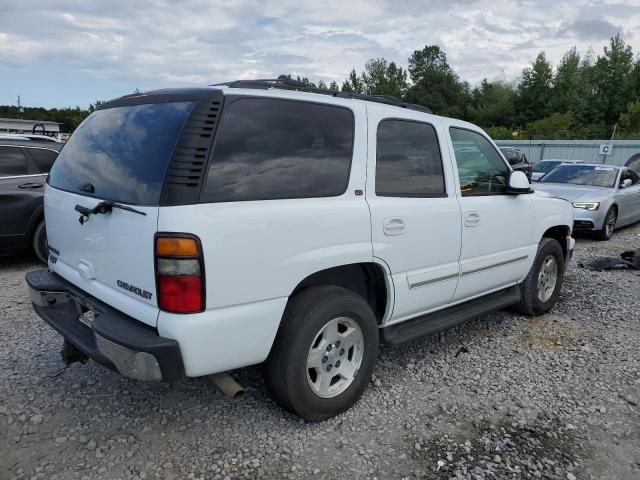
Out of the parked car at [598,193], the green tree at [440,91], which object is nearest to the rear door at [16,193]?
the parked car at [598,193]

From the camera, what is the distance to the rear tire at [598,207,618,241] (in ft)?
29.9

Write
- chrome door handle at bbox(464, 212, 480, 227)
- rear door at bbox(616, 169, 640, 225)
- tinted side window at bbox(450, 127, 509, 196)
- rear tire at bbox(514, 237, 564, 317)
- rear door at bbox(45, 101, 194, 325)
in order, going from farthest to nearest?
rear door at bbox(616, 169, 640, 225) < rear tire at bbox(514, 237, 564, 317) < tinted side window at bbox(450, 127, 509, 196) < chrome door handle at bbox(464, 212, 480, 227) < rear door at bbox(45, 101, 194, 325)

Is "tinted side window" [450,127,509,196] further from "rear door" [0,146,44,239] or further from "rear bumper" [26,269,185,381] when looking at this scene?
"rear door" [0,146,44,239]

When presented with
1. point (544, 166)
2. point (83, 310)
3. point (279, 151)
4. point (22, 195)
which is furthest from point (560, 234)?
point (544, 166)

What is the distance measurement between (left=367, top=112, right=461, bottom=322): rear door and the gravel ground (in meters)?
0.64

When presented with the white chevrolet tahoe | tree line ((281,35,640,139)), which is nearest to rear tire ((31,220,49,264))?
the white chevrolet tahoe

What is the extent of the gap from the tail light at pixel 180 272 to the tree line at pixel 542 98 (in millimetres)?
40645

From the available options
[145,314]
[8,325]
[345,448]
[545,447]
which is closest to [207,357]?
[145,314]

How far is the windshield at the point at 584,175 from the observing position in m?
9.98

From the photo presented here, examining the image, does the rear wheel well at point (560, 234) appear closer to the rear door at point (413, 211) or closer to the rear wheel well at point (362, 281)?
the rear door at point (413, 211)

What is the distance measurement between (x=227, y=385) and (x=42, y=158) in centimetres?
560

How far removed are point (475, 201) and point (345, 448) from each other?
81.4 inches

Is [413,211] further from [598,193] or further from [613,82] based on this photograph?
[613,82]

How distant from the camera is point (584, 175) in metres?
10.3
